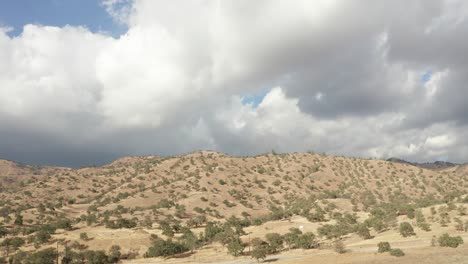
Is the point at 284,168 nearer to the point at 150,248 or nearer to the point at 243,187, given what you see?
the point at 243,187

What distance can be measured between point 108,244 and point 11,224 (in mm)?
34486

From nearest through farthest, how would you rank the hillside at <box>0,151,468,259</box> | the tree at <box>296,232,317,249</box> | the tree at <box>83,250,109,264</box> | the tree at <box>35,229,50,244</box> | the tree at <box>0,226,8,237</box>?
the tree at <box>83,250,109,264</box>, the tree at <box>296,232,317,249</box>, the tree at <box>35,229,50,244</box>, the tree at <box>0,226,8,237</box>, the hillside at <box>0,151,468,259</box>

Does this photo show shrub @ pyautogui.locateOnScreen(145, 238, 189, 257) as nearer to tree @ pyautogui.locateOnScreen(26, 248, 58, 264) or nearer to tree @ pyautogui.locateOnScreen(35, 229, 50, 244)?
tree @ pyautogui.locateOnScreen(26, 248, 58, 264)

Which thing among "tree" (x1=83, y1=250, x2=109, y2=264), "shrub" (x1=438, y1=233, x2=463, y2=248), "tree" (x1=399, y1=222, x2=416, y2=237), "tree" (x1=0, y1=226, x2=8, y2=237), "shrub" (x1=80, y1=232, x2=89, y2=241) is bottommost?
"shrub" (x1=438, y1=233, x2=463, y2=248)

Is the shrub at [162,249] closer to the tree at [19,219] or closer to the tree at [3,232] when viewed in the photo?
the tree at [3,232]

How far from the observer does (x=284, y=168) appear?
150m

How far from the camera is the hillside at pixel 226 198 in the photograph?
78.1 metres

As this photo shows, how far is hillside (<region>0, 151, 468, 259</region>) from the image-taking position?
256 feet

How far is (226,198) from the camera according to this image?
118m

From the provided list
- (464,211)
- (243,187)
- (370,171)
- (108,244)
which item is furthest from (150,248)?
(370,171)

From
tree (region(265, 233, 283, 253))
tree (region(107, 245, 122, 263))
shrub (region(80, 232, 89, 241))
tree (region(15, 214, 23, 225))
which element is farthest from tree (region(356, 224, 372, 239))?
tree (region(15, 214, 23, 225))

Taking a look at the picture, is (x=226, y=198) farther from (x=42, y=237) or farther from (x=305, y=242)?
(x=305, y=242)

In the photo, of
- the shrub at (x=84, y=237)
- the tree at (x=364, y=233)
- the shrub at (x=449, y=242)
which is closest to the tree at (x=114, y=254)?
the shrub at (x=84, y=237)

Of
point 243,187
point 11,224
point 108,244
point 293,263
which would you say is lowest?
point 293,263
